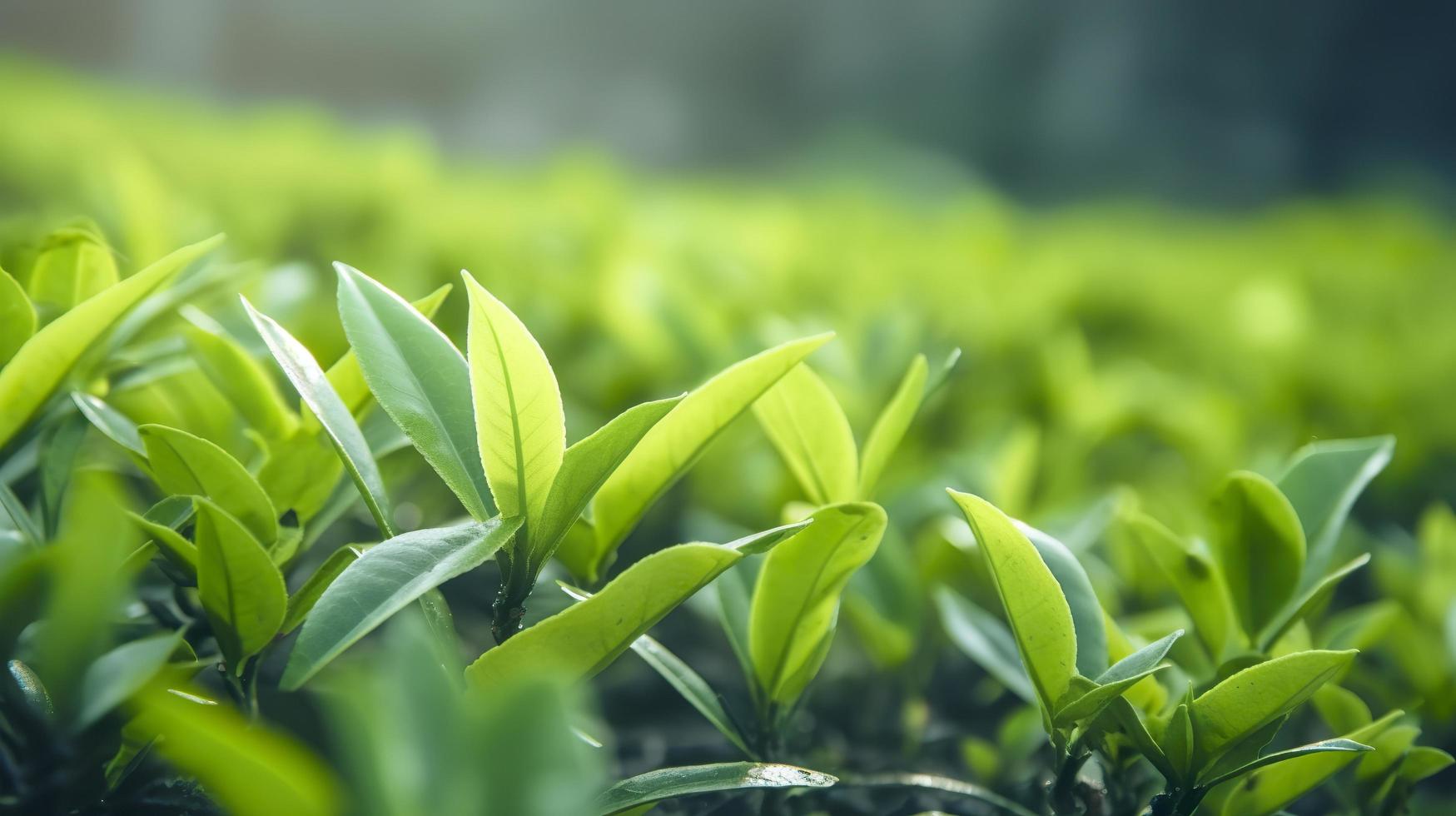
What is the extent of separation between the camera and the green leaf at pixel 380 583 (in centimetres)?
47

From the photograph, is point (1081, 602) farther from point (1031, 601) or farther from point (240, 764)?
point (240, 764)

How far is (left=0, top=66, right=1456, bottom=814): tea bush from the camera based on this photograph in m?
0.50

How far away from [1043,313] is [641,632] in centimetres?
143

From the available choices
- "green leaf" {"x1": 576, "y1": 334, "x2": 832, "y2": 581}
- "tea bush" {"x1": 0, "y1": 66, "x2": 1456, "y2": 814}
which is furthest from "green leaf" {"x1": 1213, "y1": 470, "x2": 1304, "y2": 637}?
"green leaf" {"x1": 576, "y1": 334, "x2": 832, "y2": 581}

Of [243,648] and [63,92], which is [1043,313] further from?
[63,92]

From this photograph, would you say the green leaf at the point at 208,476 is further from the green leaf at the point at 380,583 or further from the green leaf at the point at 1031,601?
the green leaf at the point at 1031,601

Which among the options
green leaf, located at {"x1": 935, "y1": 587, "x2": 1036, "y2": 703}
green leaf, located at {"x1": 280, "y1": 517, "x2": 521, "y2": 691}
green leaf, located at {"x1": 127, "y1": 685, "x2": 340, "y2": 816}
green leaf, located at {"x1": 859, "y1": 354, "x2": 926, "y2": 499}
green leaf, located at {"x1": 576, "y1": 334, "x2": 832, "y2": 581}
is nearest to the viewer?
green leaf, located at {"x1": 127, "y1": 685, "x2": 340, "y2": 816}

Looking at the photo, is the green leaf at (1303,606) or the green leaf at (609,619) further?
the green leaf at (1303,606)

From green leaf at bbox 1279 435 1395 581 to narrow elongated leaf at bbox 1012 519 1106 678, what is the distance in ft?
0.73

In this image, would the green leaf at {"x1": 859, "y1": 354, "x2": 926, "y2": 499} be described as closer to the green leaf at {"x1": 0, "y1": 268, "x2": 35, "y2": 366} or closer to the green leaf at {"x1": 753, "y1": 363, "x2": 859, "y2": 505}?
the green leaf at {"x1": 753, "y1": 363, "x2": 859, "y2": 505}

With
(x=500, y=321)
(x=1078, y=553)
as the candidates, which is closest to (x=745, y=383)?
(x=500, y=321)

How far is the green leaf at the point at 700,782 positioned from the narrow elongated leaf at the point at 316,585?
0.21m

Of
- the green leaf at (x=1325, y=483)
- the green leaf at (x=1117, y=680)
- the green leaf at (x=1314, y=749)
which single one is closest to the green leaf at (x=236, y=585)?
the green leaf at (x=1117, y=680)

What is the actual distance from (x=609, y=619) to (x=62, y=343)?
1.33ft
